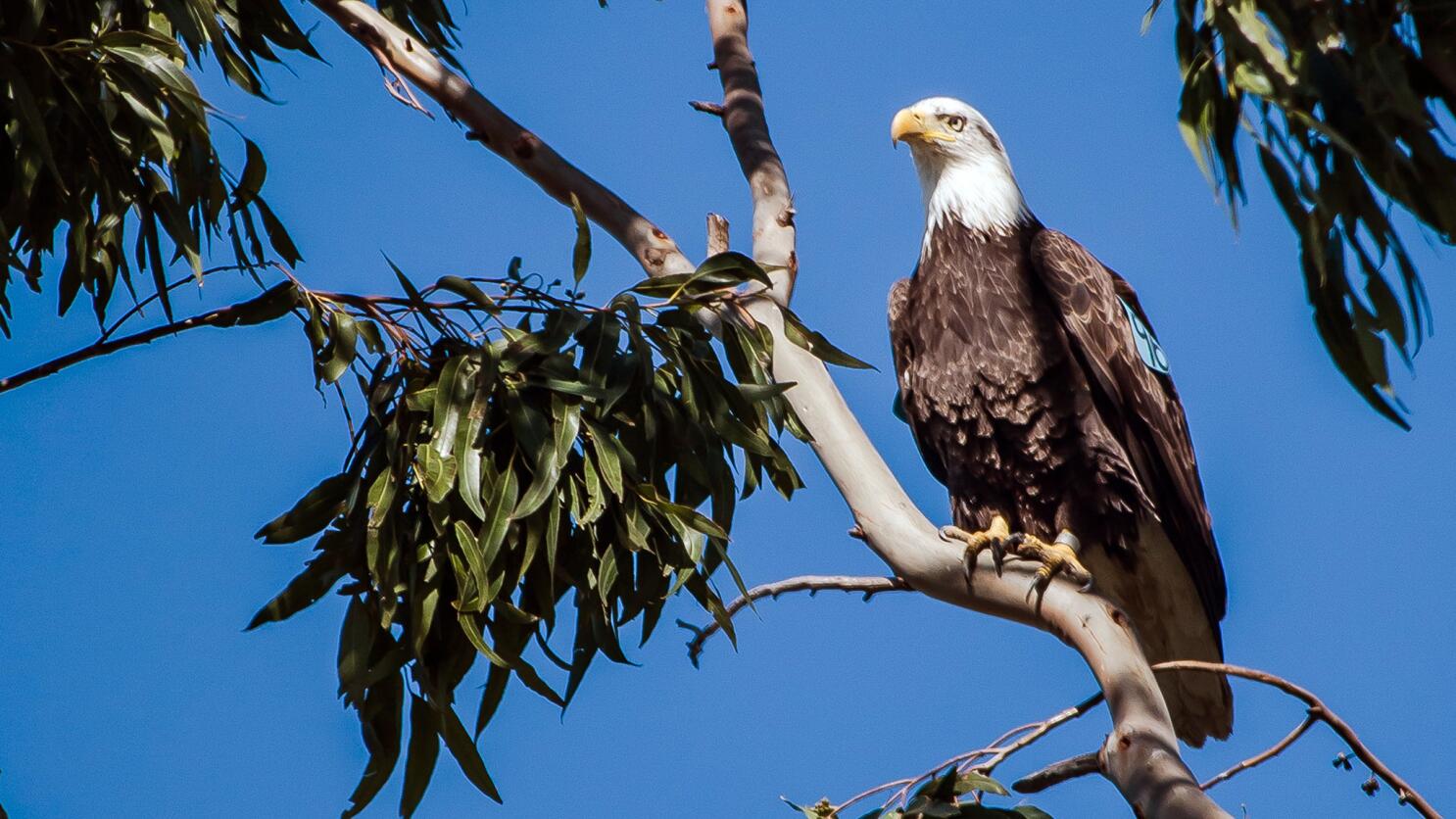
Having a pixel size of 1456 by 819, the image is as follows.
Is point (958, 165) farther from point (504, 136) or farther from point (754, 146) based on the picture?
point (504, 136)

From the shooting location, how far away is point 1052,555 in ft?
11.8

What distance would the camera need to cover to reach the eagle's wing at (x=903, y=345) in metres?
4.46

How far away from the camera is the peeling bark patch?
4113 millimetres

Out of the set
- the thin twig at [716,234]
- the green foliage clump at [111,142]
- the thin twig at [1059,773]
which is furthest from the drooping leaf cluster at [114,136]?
the thin twig at [1059,773]

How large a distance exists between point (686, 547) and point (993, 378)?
1304 mm

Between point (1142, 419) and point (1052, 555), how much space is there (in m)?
0.76

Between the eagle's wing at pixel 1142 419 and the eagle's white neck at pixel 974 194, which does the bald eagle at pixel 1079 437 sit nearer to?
the eagle's wing at pixel 1142 419

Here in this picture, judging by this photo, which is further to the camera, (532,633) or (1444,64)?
(532,633)

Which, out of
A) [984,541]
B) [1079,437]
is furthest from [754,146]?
[984,541]

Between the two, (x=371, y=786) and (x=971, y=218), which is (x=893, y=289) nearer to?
(x=971, y=218)

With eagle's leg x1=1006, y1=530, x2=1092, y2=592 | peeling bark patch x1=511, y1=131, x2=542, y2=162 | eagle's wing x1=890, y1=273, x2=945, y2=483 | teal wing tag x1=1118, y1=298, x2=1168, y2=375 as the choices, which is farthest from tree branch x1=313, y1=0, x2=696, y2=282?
teal wing tag x1=1118, y1=298, x2=1168, y2=375

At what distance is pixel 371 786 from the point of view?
10.7 ft

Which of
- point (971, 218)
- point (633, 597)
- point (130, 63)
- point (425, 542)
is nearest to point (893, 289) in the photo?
point (971, 218)

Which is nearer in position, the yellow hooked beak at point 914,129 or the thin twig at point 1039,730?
the thin twig at point 1039,730
